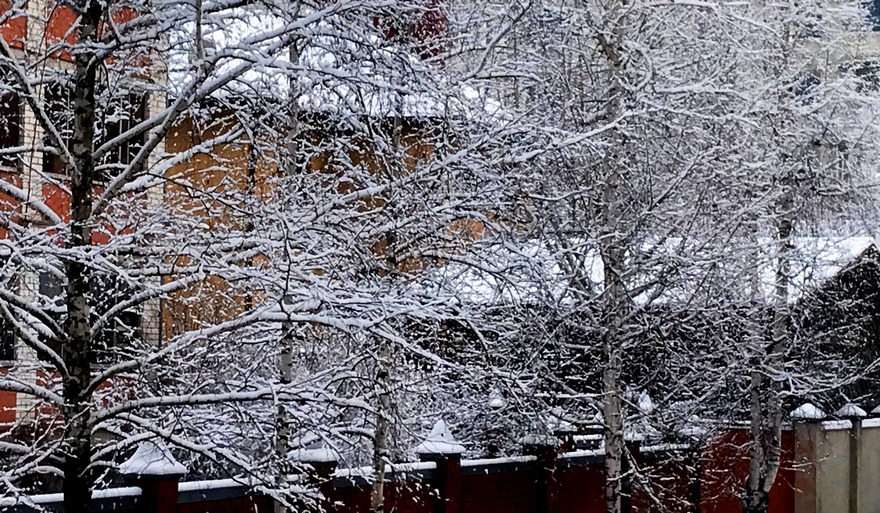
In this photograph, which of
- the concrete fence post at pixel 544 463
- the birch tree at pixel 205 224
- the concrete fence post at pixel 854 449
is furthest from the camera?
the concrete fence post at pixel 854 449

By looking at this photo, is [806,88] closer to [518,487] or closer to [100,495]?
[518,487]

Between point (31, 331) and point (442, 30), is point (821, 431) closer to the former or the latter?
point (442, 30)

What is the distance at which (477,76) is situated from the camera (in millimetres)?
8125

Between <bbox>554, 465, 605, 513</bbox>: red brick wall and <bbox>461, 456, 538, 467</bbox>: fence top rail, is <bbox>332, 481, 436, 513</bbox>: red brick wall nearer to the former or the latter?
<bbox>461, 456, 538, 467</bbox>: fence top rail

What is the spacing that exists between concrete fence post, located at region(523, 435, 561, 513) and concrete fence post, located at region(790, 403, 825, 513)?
7.74 m

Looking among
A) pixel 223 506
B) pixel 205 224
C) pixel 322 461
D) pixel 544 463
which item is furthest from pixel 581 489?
pixel 205 224

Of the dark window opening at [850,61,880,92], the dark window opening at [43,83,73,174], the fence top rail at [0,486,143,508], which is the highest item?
the dark window opening at [850,61,880,92]

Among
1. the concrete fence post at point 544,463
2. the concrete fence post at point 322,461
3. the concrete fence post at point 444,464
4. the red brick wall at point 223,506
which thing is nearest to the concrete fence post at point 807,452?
the concrete fence post at point 544,463

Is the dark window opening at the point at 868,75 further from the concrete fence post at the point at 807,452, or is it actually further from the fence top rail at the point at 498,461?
the fence top rail at the point at 498,461

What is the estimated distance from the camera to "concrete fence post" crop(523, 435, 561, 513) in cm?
1444

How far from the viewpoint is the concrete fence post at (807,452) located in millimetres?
20617

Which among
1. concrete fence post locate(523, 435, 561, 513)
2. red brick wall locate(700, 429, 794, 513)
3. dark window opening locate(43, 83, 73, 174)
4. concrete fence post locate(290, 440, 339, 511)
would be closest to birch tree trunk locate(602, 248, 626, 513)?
concrete fence post locate(523, 435, 561, 513)

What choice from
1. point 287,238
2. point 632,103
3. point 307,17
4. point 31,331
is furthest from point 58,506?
point 632,103

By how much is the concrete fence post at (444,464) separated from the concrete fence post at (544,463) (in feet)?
6.76
